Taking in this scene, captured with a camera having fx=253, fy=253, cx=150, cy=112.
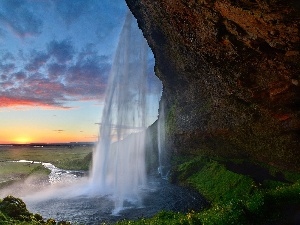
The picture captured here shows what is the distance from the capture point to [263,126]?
27.2 metres

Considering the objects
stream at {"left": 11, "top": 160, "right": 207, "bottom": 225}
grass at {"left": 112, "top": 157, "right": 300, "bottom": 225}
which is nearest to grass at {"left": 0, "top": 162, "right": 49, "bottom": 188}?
stream at {"left": 11, "top": 160, "right": 207, "bottom": 225}

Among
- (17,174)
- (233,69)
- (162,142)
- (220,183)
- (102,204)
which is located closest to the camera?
(233,69)

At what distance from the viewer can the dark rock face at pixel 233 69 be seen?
51.3 ft

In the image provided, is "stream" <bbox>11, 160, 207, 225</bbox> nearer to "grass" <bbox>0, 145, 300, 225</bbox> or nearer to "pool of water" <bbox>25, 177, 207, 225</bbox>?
"pool of water" <bbox>25, 177, 207, 225</bbox>

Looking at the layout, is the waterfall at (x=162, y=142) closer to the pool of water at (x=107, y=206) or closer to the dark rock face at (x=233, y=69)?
the dark rock face at (x=233, y=69)

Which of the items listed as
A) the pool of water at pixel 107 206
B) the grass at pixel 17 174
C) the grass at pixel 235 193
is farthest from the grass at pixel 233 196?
the grass at pixel 17 174

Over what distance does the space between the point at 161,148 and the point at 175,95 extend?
14482mm

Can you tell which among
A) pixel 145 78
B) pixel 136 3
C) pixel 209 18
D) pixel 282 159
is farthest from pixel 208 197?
pixel 145 78

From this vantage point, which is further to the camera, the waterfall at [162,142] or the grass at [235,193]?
the waterfall at [162,142]

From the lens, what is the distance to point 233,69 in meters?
22.8

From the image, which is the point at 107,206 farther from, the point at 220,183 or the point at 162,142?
the point at 162,142

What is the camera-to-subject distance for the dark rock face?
15633mm

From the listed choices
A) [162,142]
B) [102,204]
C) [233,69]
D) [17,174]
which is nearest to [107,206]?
[102,204]

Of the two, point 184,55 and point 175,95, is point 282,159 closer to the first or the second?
point 184,55
